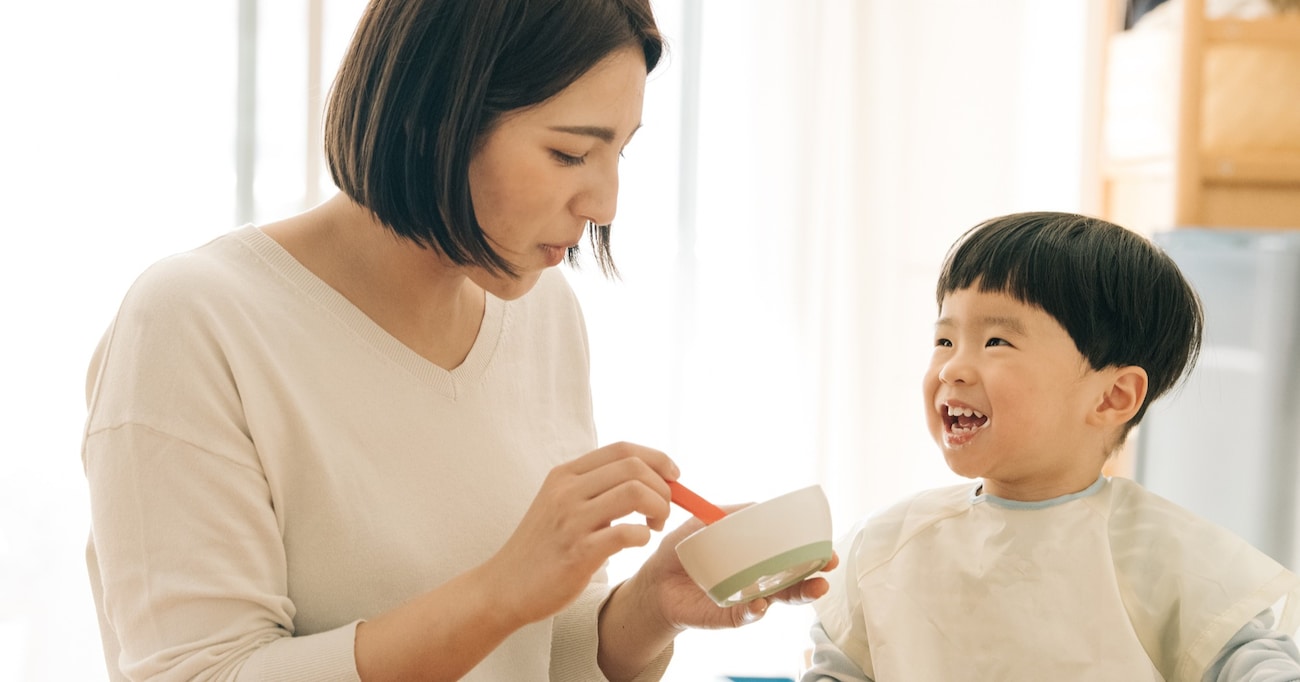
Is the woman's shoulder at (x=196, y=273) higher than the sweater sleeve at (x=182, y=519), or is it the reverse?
the woman's shoulder at (x=196, y=273)

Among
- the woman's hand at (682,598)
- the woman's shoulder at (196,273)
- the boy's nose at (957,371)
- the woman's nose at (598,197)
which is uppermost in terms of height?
the woman's nose at (598,197)

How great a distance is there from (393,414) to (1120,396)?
76 cm

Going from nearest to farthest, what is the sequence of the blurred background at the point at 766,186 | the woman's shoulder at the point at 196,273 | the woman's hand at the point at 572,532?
the woman's hand at the point at 572,532 → the woman's shoulder at the point at 196,273 → the blurred background at the point at 766,186

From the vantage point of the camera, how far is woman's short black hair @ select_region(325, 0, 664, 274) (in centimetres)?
104

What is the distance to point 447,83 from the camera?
1047mm

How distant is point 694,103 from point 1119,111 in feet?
3.59

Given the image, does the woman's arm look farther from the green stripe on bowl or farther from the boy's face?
the boy's face

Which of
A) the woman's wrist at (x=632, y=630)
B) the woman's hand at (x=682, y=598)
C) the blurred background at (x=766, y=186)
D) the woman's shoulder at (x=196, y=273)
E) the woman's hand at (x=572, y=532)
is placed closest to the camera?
the woman's hand at (x=572, y=532)

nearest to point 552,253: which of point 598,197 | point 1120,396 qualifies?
point 598,197

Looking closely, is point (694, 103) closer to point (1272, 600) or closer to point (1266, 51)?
point (1266, 51)

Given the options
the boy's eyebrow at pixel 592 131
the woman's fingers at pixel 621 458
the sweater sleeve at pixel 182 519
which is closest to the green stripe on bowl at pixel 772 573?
the woman's fingers at pixel 621 458

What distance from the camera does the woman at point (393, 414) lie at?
960mm

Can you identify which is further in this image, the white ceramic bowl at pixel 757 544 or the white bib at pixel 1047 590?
the white bib at pixel 1047 590

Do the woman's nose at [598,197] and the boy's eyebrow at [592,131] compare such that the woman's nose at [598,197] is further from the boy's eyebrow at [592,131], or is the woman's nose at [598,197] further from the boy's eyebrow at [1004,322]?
the boy's eyebrow at [1004,322]
